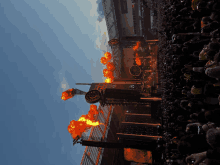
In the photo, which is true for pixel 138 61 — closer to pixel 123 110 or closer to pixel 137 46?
pixel 137 46

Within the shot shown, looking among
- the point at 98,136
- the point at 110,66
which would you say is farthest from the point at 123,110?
the point at 110,66

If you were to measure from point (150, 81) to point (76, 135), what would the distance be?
1672 centimetres

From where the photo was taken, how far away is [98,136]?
65.7 feet

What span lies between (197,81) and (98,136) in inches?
672

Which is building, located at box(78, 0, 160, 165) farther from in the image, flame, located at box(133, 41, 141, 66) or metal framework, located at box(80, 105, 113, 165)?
flame, located at box(133, 41, 141, 66)

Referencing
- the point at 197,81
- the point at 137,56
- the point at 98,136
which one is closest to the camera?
the point at 197,81

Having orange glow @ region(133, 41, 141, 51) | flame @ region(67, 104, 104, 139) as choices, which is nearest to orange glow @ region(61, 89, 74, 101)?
flame @ region(67, 104, 104, 139)

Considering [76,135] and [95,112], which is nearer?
[76,135]

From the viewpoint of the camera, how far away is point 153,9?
23.8 metres

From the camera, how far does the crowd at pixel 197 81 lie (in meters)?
4.41

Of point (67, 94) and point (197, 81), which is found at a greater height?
point (197, 81)

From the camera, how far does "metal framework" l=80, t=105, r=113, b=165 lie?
1773cm

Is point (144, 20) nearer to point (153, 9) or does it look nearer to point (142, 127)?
point (153, 9)

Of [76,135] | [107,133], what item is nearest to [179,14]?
[107,133]
